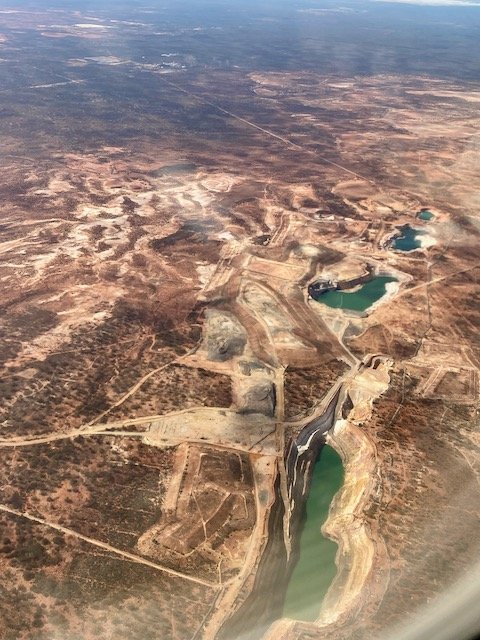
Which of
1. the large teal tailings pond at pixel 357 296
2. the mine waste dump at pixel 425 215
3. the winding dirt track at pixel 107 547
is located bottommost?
the winding dirt track at pixel 107 547

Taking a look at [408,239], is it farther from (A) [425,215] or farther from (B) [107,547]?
(B) [107,547]

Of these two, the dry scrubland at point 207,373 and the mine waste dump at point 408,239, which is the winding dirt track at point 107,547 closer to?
the dry scrubland at point 207,373

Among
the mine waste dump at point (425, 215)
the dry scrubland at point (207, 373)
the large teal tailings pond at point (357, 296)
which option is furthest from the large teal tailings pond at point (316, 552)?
the mine waste dump at point (425, 215)

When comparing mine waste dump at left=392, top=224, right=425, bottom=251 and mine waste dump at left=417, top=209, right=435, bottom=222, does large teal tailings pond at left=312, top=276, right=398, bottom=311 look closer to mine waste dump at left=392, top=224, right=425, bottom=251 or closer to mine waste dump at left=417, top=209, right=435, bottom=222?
mine waste dump at left=392, top=224, right=425, bottom=251

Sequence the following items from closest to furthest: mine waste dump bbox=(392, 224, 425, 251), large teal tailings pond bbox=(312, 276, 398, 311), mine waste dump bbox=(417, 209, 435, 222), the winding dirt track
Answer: the winding dirt track < large teal tailings pond bbox=(312, 276, 398, 311) < mine waste dump bbox=(392, 224, 425, 251) < mine waste dump bbox=(417, 209, 435, 222)

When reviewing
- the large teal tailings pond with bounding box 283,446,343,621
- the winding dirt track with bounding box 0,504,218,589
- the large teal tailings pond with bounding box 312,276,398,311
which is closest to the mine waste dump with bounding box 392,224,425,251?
the large teal tailings pond with bounding box 312,276,398,311

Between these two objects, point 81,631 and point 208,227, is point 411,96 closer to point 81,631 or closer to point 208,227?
point 208,227

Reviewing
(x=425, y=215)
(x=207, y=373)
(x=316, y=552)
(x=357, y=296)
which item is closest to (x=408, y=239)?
(x=425, y=215)
